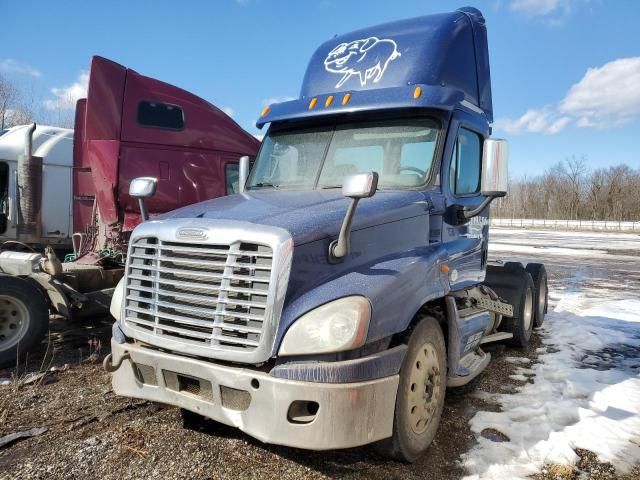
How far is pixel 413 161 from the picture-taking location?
405cm

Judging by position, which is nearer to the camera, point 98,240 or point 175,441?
point 175,441

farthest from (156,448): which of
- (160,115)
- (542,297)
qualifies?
(542,297)

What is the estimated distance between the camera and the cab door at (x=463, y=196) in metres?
4.13

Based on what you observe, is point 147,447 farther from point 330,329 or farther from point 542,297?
point 542,297

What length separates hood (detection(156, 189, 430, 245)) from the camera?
9.95ft

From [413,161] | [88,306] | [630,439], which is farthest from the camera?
[88,306]

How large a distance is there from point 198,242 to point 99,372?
9.68 ft

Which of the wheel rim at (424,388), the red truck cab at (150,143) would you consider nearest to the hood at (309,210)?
the wheel rim at (424,388)

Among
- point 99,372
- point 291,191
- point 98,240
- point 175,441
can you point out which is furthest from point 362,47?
point 98,240

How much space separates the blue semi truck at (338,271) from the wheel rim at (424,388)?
15 millimetres

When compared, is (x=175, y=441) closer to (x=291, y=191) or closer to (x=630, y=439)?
(x=291, y=191)

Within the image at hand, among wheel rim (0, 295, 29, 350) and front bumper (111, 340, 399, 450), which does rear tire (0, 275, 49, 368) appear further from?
front bumper (111, 340, 399, 450)

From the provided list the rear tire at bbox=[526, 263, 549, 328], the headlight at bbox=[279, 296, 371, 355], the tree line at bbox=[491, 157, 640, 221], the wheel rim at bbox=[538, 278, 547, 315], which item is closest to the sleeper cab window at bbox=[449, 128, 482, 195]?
the headlight at bbox=[279, 296, 371, 355]

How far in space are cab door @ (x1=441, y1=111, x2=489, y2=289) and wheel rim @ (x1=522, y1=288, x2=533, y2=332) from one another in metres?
1.80
